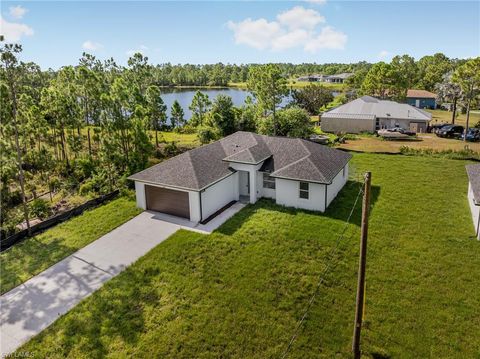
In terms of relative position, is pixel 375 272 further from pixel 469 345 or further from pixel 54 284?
pixel 54 284

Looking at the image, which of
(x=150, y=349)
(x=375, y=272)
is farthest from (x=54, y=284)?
(x=375, y=272)

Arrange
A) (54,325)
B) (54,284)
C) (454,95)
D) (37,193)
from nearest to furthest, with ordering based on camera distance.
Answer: (54,325)
(54,284)
(37,193)
(454,95)

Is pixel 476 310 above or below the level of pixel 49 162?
below

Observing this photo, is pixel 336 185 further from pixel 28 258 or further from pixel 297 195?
pixel 28 258

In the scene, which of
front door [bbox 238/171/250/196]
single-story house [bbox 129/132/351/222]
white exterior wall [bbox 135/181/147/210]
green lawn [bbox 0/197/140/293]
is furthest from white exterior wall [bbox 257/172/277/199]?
green lawn [bbox 0/197/140/293]

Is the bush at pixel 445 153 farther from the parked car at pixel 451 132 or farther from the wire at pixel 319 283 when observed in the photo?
the wire at pixel 319 283

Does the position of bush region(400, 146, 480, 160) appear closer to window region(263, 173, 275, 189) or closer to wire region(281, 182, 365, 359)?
wire region(281, 182, 365, 359)

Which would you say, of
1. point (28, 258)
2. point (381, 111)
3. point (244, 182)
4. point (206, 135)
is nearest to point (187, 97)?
point (381, 111)
